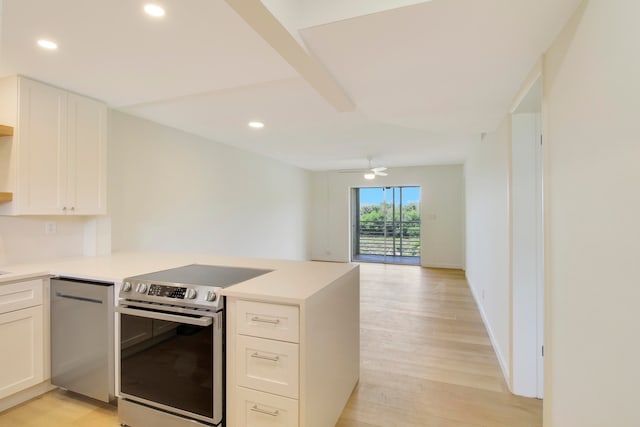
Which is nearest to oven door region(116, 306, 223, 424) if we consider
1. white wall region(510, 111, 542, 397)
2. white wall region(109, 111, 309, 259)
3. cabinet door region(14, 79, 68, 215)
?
cabinet door region(14, 79, 68, 215)

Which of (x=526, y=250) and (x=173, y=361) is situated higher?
(x=526, y=250)

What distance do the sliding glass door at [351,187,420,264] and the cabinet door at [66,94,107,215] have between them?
20.2 ft

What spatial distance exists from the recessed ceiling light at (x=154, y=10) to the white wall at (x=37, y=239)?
2.14 m

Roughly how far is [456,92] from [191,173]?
3.35 metres

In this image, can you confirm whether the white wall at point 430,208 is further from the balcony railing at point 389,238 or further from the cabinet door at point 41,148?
the cabinet door at point 41,148

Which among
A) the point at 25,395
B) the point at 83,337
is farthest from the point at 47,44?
the point at 25,395

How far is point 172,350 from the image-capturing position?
1.79 m

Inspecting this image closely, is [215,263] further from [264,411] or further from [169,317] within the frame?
[264,411]

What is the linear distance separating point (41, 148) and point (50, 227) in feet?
2.44

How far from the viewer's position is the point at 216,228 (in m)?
4.62

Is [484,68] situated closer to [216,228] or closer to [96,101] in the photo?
[96,101]

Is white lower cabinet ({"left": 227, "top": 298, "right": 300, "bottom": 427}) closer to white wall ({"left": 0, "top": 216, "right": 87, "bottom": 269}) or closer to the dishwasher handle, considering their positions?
the dishwasher handle

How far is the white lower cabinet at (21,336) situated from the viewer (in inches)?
78.6

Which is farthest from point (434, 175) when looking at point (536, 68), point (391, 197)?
point (536, 68)
